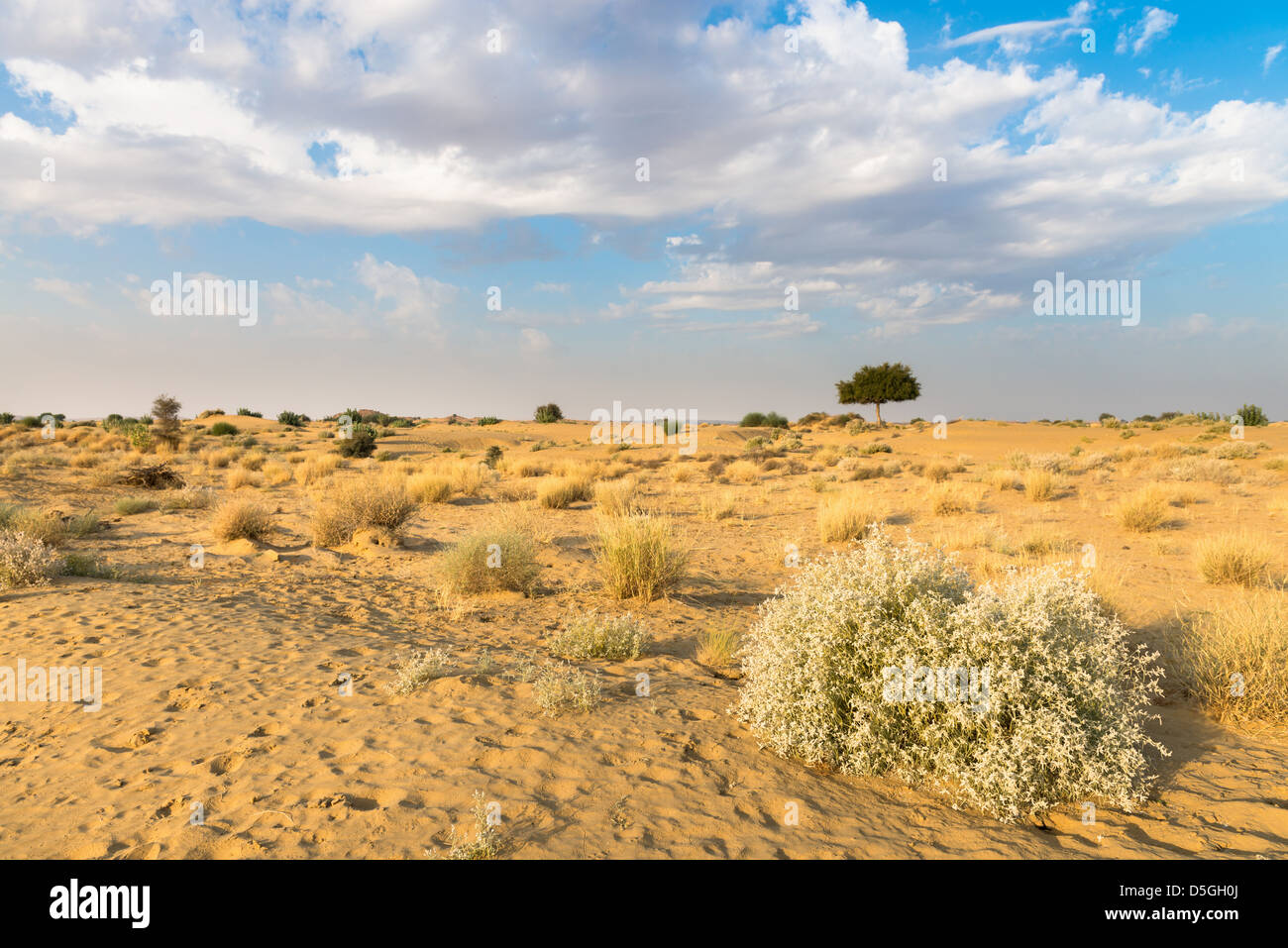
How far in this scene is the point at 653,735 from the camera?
4.84m

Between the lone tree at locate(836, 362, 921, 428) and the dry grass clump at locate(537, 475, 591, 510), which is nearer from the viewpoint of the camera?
the dry grass clump at locate(537, 475, 591, 510)

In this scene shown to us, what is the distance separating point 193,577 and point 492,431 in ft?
134

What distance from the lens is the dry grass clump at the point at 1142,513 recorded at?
12500 millimetres

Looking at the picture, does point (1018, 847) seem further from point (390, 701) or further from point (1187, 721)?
point (390, 701)

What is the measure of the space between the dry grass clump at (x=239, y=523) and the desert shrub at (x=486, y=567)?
485 centimetres

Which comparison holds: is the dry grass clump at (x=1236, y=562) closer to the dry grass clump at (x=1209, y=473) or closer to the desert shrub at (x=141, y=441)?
the dry grass clump at (x=1209, y=473)

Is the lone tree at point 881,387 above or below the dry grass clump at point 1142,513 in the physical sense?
above

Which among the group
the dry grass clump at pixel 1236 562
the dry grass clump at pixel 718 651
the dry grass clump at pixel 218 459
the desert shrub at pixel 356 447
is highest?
the desert shrub at pixel 356 447

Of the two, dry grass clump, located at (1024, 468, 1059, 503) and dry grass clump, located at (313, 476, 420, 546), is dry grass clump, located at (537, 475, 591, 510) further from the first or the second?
dry grass clump, located at (1024, 468, 1059, 503)

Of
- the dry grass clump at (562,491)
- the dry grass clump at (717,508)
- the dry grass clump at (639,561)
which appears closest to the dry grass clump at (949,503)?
the dry grass clump at (717,508)

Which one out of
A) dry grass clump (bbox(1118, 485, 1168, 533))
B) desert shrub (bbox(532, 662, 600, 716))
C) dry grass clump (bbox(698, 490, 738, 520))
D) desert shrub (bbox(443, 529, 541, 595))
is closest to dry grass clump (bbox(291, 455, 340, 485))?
dry grass clump (bbox(698, 490, 738, 520))

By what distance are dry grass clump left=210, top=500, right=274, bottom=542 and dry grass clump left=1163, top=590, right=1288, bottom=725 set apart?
1295 centimetres

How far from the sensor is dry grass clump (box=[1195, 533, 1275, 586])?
9.04m

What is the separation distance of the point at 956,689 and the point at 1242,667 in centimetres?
328
